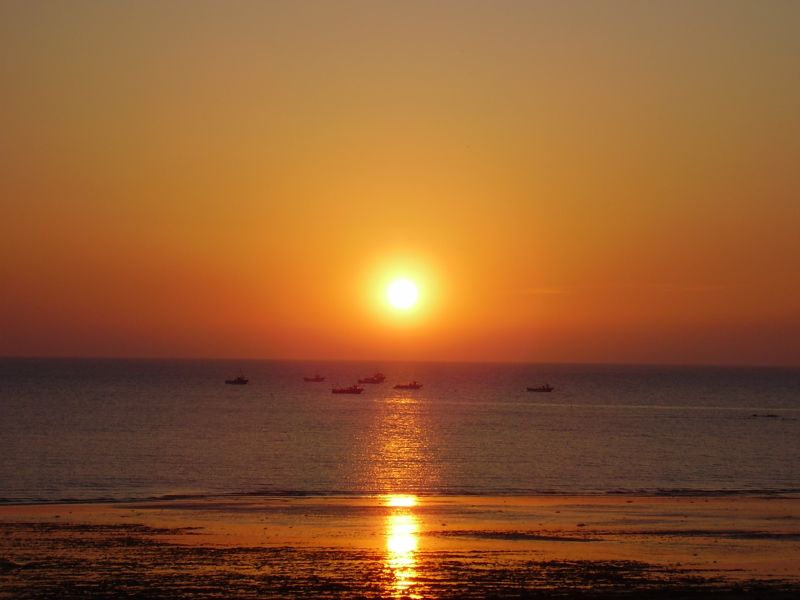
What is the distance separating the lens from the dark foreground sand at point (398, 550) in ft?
Answer: 90.3

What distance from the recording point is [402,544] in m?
34.4

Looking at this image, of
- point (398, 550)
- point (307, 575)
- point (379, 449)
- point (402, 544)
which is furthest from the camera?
point (379, 449)

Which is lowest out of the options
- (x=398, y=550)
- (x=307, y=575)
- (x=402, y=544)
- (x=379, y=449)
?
(x=307, y=575)

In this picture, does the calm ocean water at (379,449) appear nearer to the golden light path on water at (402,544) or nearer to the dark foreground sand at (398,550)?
the dark foreground sand at (398,550)

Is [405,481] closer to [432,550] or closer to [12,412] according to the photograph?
[432,550]

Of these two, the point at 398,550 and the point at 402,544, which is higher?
the point at 402,544

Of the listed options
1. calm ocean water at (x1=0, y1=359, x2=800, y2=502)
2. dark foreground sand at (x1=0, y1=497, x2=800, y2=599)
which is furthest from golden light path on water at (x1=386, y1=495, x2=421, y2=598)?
calm ocean water at (x1=0, y1=359, x2=800, y2=502)

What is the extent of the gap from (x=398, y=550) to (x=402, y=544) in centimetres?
126

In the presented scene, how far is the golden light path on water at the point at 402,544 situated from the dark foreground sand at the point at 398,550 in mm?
64

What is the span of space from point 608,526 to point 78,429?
235ft

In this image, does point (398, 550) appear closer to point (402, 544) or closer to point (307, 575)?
point (402, 544)

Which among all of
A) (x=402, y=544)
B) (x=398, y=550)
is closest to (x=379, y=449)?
(x=402, y=544)

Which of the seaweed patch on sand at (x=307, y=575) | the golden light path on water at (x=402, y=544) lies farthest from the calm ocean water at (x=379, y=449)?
the seaweed patch on sand at (x=307, y=575)

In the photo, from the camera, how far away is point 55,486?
55.5m
